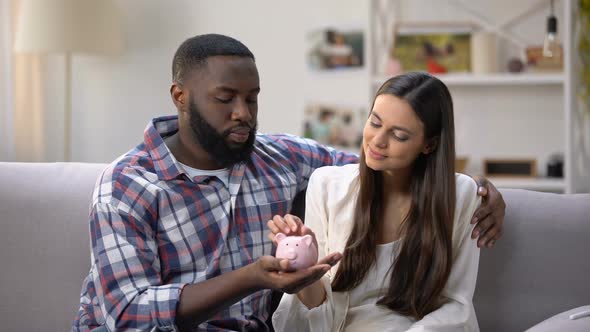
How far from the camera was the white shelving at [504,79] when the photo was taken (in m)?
3.87

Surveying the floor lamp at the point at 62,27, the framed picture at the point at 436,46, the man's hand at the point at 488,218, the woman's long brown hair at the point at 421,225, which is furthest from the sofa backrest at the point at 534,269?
the floor lamp at the point at 62,27

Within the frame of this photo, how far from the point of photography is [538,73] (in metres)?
3.92

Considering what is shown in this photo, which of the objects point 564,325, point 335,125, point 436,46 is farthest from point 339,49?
point 564,325

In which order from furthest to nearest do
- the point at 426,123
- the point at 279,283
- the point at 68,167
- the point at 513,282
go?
the point at 68,167 → the point at 513,282 → the point at 426,123 → the point at 279,283

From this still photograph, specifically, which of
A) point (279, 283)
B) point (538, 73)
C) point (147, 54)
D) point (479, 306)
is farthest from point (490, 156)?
point (279, 283)

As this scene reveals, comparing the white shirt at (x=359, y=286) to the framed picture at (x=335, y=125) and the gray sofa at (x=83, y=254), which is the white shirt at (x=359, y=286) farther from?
the framed picture at (x=335, y=125)

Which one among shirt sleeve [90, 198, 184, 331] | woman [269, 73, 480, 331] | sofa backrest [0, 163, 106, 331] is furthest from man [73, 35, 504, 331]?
sofa backrest [0, 163, 106, 331]

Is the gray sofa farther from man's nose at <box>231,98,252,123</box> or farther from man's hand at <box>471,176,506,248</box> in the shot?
man's nose at <box>231,98,252,123</box>

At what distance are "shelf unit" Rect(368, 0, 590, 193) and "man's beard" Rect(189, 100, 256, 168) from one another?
206 centimetres

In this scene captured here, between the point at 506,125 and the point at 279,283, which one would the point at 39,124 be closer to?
the point at 506,125

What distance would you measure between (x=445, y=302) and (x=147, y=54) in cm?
286

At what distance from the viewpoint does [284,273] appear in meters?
1.65

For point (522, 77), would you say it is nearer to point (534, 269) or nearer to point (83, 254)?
point (534, 269)

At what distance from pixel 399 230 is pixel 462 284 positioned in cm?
19
